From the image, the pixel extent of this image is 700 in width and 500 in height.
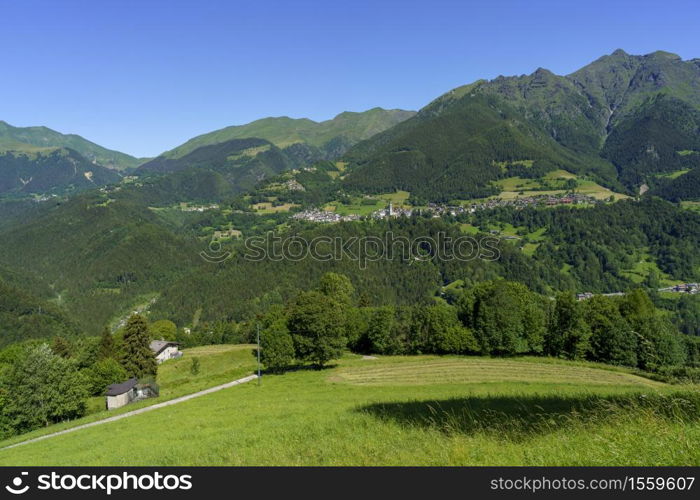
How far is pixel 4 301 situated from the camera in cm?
16788

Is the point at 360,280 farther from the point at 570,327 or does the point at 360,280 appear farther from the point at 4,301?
the point at 4,301

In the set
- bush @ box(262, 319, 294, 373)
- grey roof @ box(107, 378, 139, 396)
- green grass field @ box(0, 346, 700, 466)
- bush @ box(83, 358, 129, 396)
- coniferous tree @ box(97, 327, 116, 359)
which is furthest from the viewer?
coniferous tree @ box(97, 327, 116, 359)

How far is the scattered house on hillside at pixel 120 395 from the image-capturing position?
178ft

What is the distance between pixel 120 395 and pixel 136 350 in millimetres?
13406

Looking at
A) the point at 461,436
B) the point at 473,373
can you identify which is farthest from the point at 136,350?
the point at 461,436

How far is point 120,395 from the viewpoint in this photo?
54594 mm

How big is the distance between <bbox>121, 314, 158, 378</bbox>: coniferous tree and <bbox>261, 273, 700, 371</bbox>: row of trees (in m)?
21.2

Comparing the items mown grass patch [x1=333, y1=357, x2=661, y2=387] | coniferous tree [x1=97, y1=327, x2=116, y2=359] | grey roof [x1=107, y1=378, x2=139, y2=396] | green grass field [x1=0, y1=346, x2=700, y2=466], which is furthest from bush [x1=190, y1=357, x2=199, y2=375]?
green grass field [x1=0, y1=346, x2=700, y2=466]

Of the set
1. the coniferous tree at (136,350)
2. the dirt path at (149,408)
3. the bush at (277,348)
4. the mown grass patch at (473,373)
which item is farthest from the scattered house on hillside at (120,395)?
the mown grass patch at (473,373)

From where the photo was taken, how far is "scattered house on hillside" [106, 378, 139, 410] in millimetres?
54344

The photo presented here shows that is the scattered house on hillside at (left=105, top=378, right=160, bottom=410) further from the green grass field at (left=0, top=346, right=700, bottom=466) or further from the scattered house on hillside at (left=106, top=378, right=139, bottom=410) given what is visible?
the green grass field at (left=0, top=346, right=700, bottom=466)

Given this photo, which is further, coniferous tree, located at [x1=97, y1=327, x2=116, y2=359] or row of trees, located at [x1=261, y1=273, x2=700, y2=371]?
coniferous tree, located at [x1=97, y1=327, x2=116, y2=359]

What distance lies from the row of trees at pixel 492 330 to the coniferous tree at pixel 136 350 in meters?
21.2
